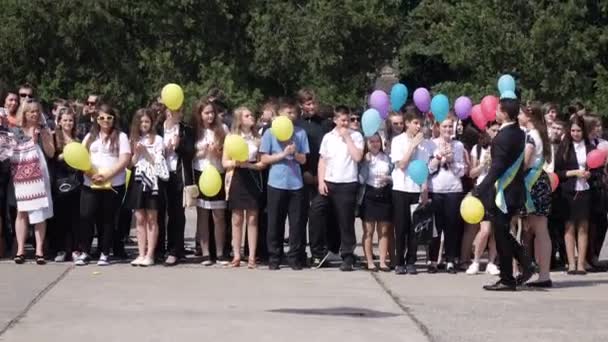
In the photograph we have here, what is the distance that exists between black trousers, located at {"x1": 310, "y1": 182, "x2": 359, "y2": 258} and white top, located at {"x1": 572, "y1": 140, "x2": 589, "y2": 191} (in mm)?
2408

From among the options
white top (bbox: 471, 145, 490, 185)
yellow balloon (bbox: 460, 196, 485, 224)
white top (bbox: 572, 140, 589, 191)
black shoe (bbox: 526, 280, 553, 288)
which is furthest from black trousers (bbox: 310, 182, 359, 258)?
white top (bbox: 572, 140, 589, 191)

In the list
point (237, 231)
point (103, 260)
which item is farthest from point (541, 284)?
point (103, 260)

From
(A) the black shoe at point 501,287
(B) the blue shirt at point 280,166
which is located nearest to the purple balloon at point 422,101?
(B) the blue shirt at point 280,166

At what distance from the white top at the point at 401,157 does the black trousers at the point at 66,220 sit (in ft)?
11.4

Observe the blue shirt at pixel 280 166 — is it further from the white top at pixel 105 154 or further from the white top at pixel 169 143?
the white top at pixel 105 154

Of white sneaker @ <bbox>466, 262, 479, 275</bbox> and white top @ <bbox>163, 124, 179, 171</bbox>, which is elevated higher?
white top @ <bbox>163, 124, 179, 171</bbox>

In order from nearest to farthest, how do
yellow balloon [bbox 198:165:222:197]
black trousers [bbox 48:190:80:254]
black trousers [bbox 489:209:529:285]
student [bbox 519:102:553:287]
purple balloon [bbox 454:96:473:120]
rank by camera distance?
black trousers [bbox 489:209:529:285] < student [bbox 519:102:553:287] < yellow balloon [bbox 198:165:222:197] < black trousers [bbox 48:190:80:254] < purple balloon [bbox 454:96:473:120]

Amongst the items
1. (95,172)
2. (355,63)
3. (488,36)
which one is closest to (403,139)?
(95,172)

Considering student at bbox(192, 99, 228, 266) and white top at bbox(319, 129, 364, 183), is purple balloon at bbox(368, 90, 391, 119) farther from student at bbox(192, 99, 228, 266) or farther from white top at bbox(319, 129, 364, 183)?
student at bbox(192, 99, 228, 266)

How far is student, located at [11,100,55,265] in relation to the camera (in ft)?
49.0

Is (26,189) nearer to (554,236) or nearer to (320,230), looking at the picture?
(320,230)

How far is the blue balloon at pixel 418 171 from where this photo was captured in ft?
47.1

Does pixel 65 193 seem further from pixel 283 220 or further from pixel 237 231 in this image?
pixel 283 220

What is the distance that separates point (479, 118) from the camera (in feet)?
51.5
